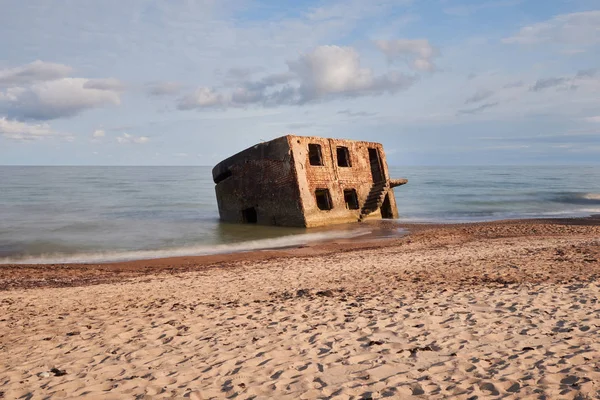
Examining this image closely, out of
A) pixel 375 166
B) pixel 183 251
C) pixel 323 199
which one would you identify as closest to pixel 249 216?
pixel 323 199

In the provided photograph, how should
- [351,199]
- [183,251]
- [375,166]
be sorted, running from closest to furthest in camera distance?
[183,251]
[351,199]
[375,166]

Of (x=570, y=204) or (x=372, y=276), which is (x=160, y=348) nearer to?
(x=372, y=276)

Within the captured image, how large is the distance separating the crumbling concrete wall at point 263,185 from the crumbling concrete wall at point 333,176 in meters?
0.37

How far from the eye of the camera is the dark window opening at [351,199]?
19950 millimetres

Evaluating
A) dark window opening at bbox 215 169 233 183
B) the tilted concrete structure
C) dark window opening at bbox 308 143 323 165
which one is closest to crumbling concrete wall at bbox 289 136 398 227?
the tilted concrete structure

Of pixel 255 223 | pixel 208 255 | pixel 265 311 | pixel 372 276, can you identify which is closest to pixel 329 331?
pixel 265 311

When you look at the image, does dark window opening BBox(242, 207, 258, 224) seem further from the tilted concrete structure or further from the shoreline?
the shoreline

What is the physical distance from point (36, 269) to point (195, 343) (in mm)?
8087

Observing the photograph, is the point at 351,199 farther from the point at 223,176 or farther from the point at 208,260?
the point at 208,260

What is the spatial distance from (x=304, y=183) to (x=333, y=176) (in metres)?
1.72

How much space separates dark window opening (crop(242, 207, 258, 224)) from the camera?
786 inches

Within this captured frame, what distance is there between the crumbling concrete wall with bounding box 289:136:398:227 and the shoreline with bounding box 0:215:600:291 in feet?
6.47

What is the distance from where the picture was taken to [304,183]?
17453 mm

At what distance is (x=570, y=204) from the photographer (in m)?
31.1
